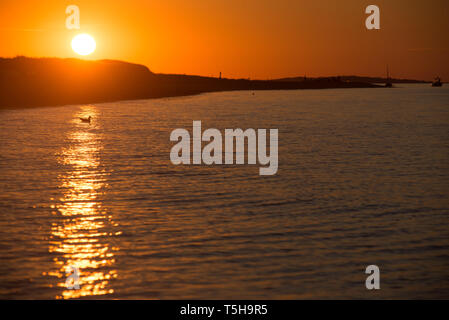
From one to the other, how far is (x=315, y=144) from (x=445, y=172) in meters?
14.2

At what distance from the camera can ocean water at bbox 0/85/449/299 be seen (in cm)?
A: 1287

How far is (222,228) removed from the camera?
17.3m

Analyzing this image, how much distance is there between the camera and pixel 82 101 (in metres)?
126

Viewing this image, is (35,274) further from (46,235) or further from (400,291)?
(400,291)

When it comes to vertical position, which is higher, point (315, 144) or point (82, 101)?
point (82, 101)

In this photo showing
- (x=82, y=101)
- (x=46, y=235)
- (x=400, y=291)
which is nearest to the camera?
(x=400, y=291)

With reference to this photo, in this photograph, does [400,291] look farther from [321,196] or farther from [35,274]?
[321,196]

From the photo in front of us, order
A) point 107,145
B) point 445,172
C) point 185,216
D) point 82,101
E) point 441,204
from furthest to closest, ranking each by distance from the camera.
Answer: point 82,101
point 107,145
point 445,172
point 441,204
point 185,216

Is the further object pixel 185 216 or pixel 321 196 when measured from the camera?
pixel 321 196

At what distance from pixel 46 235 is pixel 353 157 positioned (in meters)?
22.2

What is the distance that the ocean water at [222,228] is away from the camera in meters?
12.9

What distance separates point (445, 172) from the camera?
28.9 m
